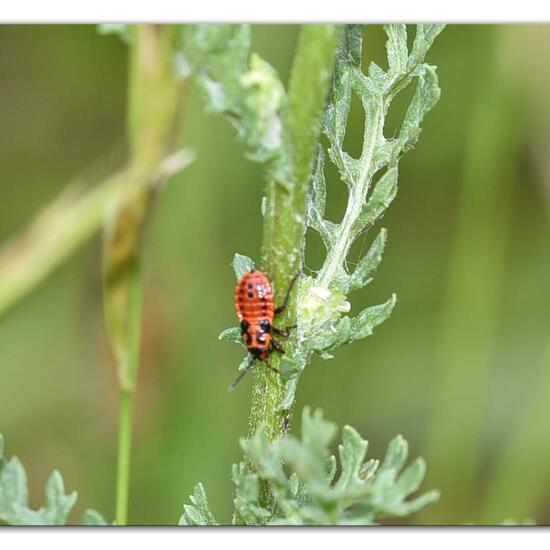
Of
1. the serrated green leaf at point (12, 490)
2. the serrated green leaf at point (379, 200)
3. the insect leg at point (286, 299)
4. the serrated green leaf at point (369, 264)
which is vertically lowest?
the serrated green leaf at point (12, 490)

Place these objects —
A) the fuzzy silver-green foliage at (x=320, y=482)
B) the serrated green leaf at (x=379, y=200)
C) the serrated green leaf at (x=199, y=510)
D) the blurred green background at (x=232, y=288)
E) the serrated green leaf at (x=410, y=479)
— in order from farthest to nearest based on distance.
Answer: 1. the blurred green background at (x=232, y=288)
2. the serrated green leaf at (x=199, y=510)
3. the serrated green leaf at (x=379, y=200)
4. the serrated green leaf at (x=410, y=479)
5. the fuzzy silver-green foliage at (x=320, y=482)

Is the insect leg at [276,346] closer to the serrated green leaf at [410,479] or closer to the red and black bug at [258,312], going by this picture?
the red and black bug at [258,312]

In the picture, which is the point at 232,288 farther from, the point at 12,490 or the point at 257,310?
the point at 12,490

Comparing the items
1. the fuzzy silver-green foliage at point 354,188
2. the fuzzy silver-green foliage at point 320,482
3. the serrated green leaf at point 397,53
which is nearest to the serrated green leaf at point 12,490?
the fuzzy silver-green foliage at point 320,482

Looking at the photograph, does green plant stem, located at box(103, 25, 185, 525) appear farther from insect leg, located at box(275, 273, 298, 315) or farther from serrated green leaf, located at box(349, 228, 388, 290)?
serrated green leaf, located at box(349, 228, 388, 290)

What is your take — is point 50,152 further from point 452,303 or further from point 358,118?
point 452,303

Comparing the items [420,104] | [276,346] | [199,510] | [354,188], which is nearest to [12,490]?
[199,510]
